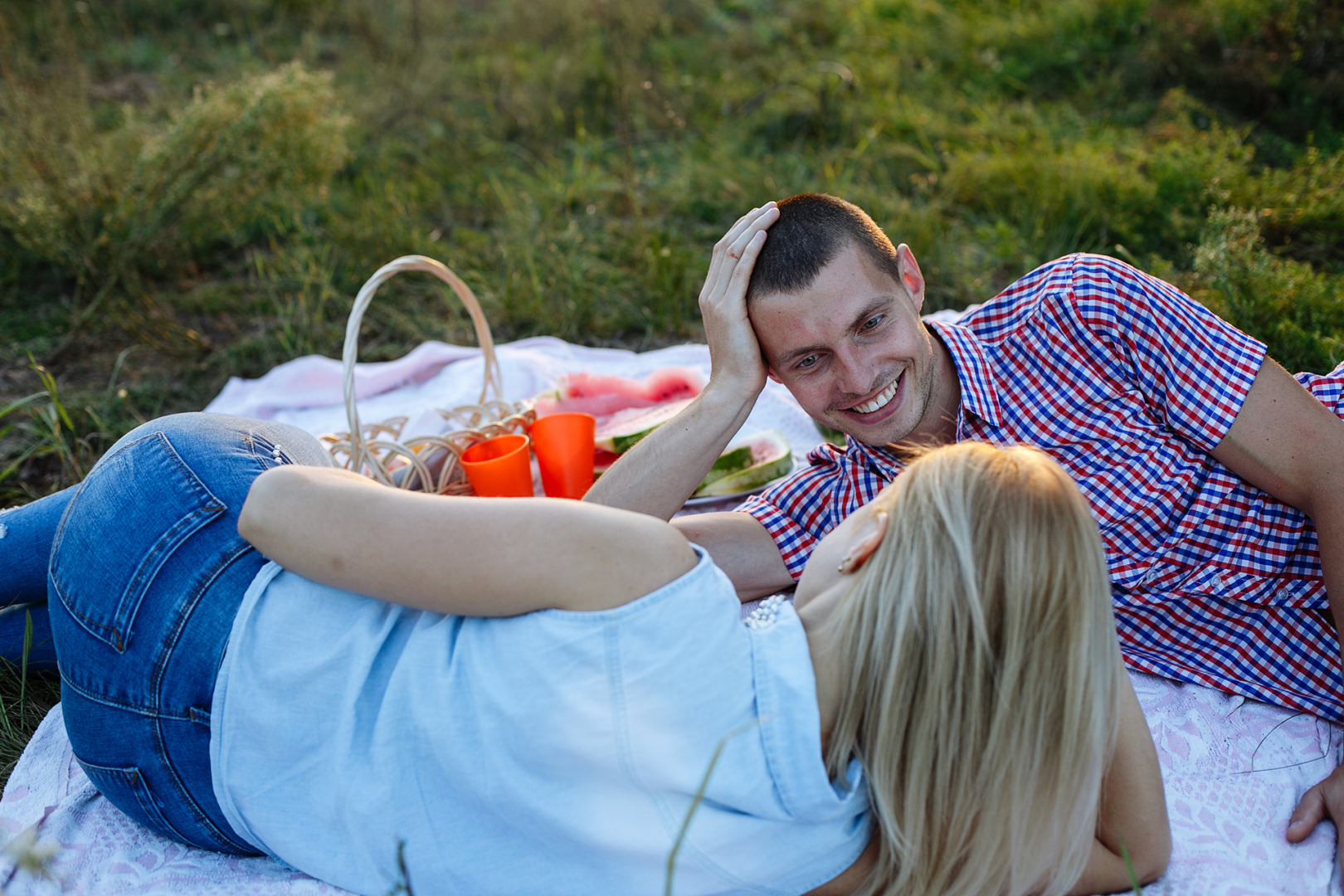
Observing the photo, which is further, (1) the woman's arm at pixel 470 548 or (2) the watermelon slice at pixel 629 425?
(2) the watermelon slice at pixel 629 425

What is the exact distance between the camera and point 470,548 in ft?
5.05

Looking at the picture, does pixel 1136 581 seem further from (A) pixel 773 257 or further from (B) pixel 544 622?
(B) pixel 544 622

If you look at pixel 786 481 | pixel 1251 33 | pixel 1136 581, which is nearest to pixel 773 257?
pixel 786 481

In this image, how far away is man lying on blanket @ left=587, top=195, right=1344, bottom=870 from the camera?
2230mm

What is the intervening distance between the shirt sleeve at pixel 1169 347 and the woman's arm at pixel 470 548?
4.38 feet

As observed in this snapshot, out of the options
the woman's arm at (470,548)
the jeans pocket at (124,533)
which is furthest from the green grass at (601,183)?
the woman's arm at (470,548)

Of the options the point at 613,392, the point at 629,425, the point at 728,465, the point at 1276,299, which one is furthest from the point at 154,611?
the point at 1276,299

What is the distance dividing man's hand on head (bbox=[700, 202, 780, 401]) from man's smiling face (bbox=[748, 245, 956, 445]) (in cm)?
5

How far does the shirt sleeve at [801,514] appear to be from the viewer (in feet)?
9.09

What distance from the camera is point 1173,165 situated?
4.55 meters

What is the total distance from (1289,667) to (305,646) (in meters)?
2.27

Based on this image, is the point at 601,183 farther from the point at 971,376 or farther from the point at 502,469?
the point at 971,376

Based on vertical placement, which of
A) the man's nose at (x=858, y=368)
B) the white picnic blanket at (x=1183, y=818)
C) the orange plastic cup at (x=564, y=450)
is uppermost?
the man's nose at (x=858, y=368)

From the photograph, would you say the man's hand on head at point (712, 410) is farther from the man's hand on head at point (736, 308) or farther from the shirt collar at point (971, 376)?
the shirt collar at point (971, 376)
